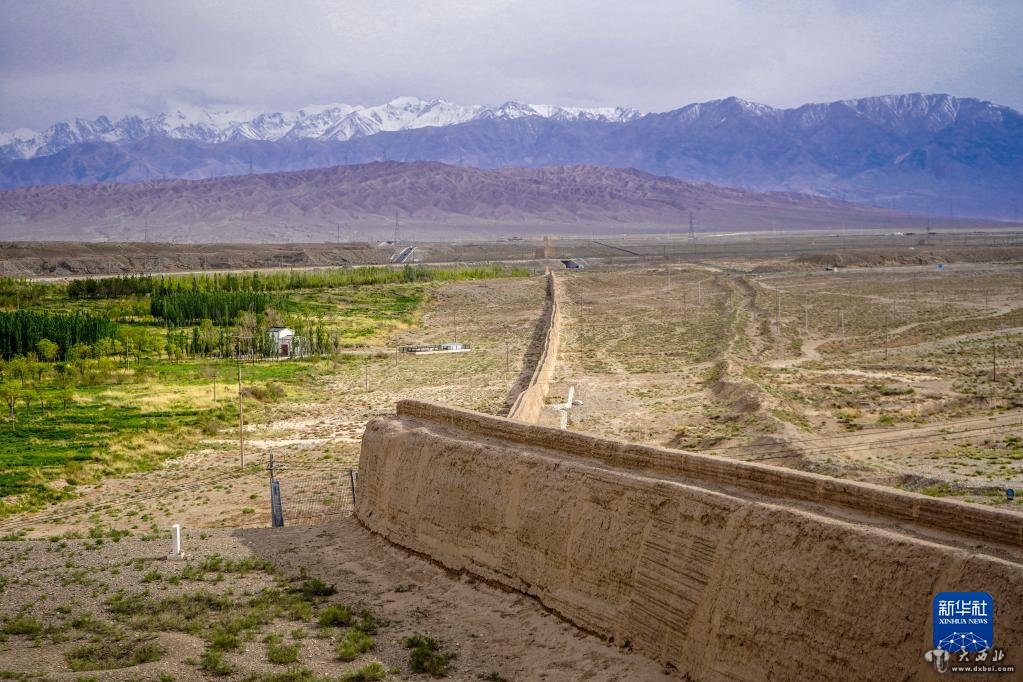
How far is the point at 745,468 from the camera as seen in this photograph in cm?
1109

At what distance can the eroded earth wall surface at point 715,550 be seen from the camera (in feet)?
28.2

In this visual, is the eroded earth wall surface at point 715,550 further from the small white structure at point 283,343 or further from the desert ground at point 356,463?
the small white structure at point 283,343

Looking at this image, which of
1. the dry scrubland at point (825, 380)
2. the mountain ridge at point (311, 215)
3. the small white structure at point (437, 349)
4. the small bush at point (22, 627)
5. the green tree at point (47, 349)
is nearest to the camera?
the small bush at point (22, 627)

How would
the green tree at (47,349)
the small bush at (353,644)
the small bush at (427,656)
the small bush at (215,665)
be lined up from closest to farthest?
1. the small bush at (215,665)
2. the small bush at (427,656)
3. the small bush at (353,644)
4. the green tree at (47,349)

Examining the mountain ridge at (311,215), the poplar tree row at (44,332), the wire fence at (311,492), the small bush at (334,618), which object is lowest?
the wire fence at (311,492)

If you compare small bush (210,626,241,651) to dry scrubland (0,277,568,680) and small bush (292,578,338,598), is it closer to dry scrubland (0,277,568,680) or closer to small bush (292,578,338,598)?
dry scrubland (0,277,568,680)

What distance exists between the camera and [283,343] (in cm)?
4297

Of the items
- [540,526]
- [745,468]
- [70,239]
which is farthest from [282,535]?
[70,239]

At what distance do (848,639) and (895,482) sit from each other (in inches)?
352

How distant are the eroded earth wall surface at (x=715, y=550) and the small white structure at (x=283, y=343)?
29292 millimetres

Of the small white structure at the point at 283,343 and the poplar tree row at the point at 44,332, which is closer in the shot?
the poplar tree row at the point at 44,332

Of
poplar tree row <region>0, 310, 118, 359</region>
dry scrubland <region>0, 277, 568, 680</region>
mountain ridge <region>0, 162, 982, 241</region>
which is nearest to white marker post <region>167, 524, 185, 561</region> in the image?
dry scrubland <region>0, 277, 568, 680</region>

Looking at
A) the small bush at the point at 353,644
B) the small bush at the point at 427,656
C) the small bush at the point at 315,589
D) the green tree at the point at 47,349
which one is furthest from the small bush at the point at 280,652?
the green tree at the point at 47,349

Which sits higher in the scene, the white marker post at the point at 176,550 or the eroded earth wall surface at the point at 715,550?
the eroded earth wall surface at the point at 715,550
